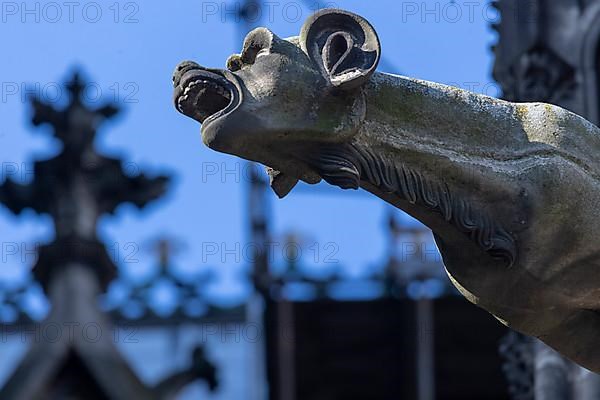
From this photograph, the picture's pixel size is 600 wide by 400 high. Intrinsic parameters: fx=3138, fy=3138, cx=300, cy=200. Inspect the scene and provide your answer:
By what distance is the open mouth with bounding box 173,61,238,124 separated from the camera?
911cm

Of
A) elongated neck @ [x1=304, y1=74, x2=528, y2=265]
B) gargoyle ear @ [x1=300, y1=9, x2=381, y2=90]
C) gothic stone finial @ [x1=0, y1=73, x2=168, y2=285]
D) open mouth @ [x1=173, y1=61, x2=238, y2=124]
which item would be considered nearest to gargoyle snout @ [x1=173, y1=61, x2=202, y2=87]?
open mouth @ [x1=173, y1=61, x2=238, y2=124]

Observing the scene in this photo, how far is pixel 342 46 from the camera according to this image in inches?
358

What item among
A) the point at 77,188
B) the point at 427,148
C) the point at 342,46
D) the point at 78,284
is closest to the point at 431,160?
the point at 427,148

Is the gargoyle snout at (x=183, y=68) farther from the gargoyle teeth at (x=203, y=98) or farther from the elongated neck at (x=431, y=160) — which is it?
the elongated neck at (x=431, y=160)

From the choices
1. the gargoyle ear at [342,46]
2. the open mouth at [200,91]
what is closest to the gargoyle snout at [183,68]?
the open mouth at [200,91]

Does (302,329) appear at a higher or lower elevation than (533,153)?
higher

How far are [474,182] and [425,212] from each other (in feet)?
0.56

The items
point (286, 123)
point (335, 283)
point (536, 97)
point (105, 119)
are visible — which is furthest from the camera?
point (335, 283)

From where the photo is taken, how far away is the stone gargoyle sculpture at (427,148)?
356 inches

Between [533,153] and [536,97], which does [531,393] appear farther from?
[533,153]

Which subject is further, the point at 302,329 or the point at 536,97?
the point at 302,329

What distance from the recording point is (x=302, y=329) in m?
33.3

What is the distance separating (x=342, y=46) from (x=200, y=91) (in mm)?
434

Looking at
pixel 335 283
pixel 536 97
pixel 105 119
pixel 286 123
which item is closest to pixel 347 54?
pixel 286 123
